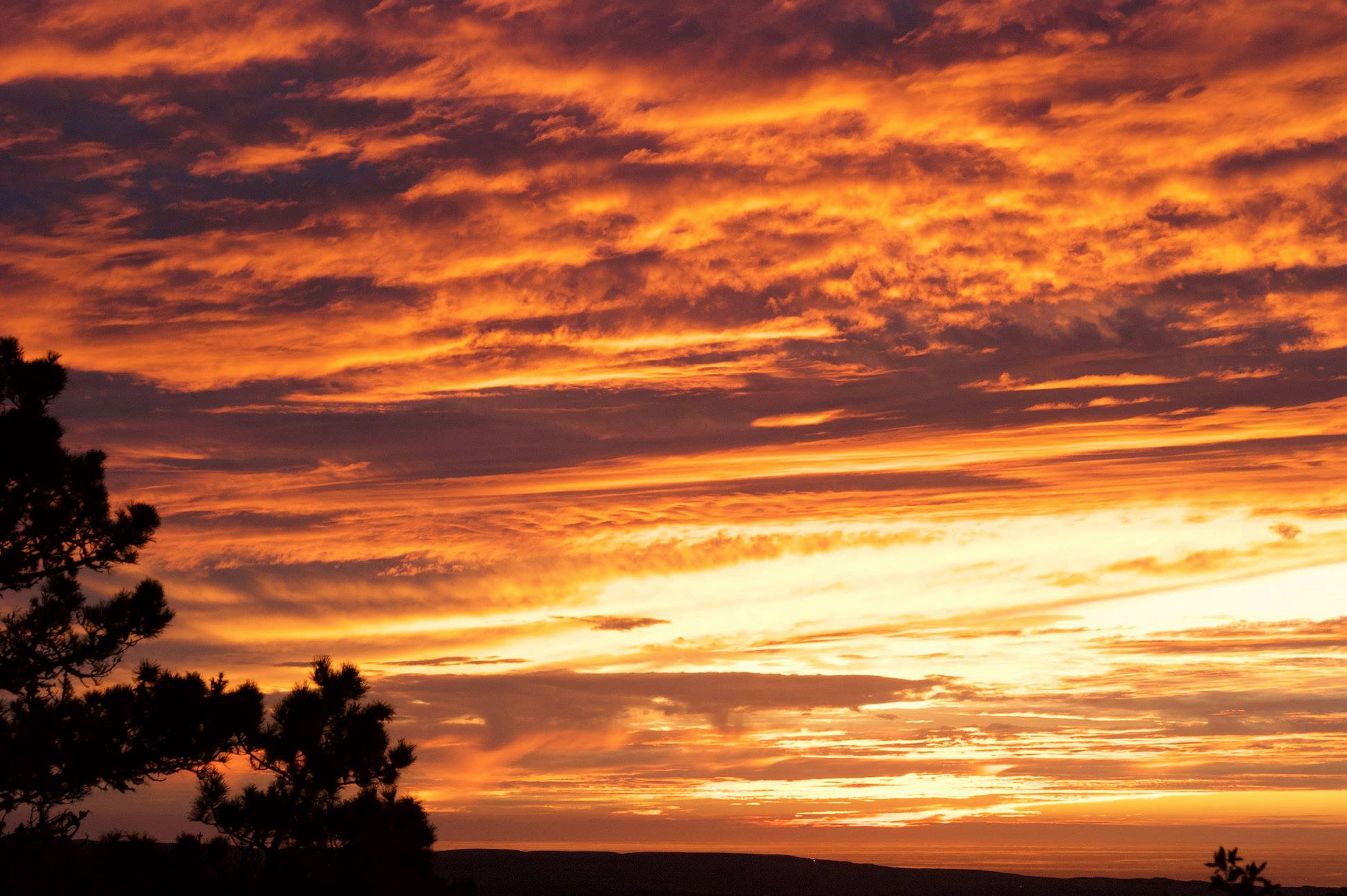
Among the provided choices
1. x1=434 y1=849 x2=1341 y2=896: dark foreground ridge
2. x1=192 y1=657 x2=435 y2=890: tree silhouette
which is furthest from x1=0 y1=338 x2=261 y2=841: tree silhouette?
x1=434 y1=849 x2=1341 y2=896: dark foreground ridge

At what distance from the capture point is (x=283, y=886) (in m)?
26.4

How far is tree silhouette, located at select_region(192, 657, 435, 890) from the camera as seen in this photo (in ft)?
86.2

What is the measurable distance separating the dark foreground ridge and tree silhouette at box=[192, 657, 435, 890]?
112 metres

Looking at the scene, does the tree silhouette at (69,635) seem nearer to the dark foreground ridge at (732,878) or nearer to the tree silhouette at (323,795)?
the tree silhouette at (323,795)

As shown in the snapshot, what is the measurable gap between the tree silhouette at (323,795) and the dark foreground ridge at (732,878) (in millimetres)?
112270

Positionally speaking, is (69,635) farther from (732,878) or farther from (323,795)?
(732,878)

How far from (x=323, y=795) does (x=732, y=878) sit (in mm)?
152144

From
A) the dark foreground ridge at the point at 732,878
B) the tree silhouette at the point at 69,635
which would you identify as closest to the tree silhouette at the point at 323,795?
the tree silhouette at the point at 69,635

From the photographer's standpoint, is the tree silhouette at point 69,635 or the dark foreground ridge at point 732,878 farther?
the dark foreground ridge at point 732,878

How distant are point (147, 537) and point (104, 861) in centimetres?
605

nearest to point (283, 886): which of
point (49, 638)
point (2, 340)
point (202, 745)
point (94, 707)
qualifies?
point (202, 745)

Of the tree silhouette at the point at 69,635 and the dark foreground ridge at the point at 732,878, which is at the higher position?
the tree silhouette at the point at 69,635

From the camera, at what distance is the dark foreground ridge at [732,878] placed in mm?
144250

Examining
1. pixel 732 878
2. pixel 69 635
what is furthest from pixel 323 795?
pixel 732 878
